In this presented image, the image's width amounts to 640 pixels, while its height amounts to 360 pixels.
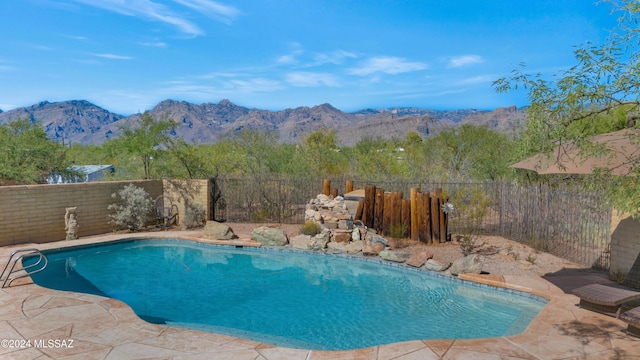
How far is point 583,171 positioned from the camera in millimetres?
5695

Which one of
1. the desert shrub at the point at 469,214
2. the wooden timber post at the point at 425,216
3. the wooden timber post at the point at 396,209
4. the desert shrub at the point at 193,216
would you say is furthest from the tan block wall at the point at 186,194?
the desert shrub at the point at 469,214

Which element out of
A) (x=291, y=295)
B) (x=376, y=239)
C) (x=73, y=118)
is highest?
(x=73, y=118)

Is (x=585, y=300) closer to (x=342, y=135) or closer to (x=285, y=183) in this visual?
(x=285, y=183)

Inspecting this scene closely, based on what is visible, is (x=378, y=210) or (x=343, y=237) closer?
(x=343, y=237)

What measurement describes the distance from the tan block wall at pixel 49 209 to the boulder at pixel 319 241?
6372 millimetres

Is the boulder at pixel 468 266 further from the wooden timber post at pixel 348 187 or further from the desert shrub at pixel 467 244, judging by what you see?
the wooden timber post at pixel 348 187

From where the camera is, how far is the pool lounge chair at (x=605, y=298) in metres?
5.55

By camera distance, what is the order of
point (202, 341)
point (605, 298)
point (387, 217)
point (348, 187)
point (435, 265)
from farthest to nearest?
point (348, 187) → point (387, 217) → point (435, 265) → point (605, 298) → point (202, 341)

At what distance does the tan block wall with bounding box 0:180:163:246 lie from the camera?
34.7ft

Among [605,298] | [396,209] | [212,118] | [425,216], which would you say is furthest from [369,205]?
[212,118]

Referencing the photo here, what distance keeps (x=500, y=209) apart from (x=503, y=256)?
2735mm

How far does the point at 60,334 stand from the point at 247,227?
880 cm

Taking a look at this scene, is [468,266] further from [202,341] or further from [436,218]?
[202,341]

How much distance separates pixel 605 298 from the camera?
5.63m
